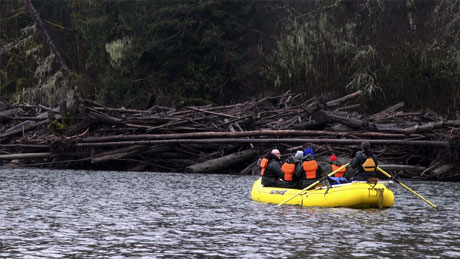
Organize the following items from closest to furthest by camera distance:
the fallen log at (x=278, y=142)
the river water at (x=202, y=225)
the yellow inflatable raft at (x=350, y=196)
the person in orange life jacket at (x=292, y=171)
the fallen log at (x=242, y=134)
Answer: the river water at (x=202, y=225), the yellow inflatable raft at (x=350, y=196), the person in orange life jacket at (x=292, y=171), the fallen log at (x=278, y=142), the fallen log at (x=242, y=134)

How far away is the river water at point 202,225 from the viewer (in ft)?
44.4

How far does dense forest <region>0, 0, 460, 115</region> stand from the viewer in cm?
3903

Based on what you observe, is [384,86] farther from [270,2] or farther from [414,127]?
[270,2]

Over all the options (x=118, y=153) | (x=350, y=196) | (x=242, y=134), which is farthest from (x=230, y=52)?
(x=350, y=196)

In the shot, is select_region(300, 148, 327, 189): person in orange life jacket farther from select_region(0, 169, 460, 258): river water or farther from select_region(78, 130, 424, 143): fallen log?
select_region(78, 130, 424, 143): fallen log

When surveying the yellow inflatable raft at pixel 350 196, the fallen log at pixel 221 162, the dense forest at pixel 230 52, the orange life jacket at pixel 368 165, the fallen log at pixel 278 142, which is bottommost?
the yellow inflatable raft at pixel 350 196

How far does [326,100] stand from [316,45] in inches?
303

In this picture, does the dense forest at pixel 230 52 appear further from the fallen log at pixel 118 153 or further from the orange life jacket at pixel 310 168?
the orange life jacket at pixel 310 168

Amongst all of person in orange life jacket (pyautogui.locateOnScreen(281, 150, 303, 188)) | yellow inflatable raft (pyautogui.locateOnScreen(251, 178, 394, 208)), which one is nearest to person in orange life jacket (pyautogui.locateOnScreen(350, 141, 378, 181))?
yellow inflatable raft (pyautogui.locateOnScreen(251, 178, 394, 208))

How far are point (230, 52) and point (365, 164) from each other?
1079 inches

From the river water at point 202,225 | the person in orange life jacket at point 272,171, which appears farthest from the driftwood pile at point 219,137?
the person in orange life jacket at point 272,171

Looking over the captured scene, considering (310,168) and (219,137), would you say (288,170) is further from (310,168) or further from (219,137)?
(219,137)

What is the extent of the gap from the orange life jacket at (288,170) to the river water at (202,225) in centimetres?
116

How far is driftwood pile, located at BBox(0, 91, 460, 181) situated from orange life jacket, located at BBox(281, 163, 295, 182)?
6733mm
